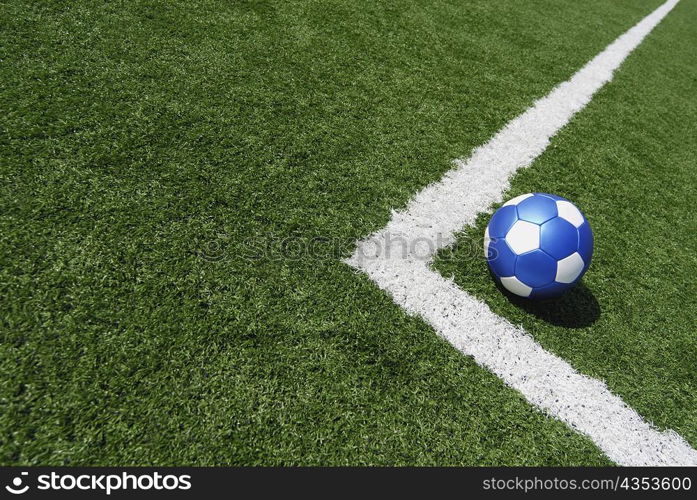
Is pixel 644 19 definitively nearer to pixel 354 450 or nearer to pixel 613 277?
pixel 613 277

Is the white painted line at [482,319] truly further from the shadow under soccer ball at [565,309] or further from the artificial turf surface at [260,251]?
the shadow under soccer ball at [565,309]

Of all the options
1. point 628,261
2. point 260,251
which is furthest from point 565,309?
point 260,251

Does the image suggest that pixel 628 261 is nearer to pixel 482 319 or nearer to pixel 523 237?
pixel 523 237

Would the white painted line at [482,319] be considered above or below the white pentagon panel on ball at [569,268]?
below

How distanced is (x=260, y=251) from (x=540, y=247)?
158cm

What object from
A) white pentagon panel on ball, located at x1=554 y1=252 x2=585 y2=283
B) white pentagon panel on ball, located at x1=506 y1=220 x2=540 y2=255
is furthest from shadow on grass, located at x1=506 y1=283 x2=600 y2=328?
white pentagon panel on ball, located at x1=506 y1=220 x2=540 y2=255

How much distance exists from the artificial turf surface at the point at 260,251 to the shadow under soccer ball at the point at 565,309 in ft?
0.08

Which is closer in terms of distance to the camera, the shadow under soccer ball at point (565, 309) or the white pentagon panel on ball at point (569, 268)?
the white pentagon panel on ball at point (569, 268)

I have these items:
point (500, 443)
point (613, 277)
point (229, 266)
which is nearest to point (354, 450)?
point (500, 443)

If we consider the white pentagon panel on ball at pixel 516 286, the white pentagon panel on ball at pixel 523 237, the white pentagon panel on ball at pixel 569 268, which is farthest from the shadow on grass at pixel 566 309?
the white pentagon panel on ball at pixel 523 237

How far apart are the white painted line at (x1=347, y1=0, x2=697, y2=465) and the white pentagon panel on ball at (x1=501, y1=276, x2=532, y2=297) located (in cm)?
18

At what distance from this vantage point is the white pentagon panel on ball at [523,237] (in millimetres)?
2214

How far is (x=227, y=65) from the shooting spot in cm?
349
